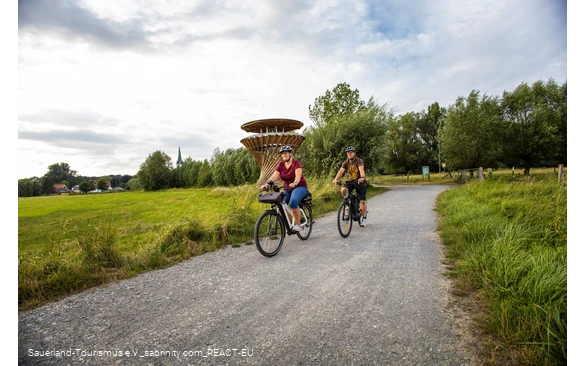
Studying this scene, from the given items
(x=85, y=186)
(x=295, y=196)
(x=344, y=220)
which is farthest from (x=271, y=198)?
(x=85, y=186)

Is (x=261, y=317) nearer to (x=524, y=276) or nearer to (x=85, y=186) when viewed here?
(x=85, y=186)

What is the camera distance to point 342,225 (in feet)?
22.9

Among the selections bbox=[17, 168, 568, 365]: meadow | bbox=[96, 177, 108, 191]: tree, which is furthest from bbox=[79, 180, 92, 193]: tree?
bbox=[17, 168, 568, 365]: meadow

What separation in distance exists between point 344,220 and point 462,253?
106 inches

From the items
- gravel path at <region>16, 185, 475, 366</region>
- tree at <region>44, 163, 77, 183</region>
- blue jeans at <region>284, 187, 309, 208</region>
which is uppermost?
tree at <region>44, 163, 77, 183</region>

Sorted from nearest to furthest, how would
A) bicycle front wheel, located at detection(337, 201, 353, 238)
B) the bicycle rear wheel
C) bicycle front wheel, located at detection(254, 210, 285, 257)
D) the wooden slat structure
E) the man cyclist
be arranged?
bicycle front wheel, located at detection(254, 210, 285, 257) < the bicycle rear wheel < bicycle front wheel, located at detection(337, 201, 353, 238) < the man cyclist < the wooden slat structure

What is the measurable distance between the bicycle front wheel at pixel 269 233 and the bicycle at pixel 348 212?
1.54 meters

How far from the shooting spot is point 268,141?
78.8 feet

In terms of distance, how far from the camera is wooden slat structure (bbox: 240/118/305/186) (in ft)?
76.3

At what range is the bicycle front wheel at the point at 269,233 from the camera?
540cm

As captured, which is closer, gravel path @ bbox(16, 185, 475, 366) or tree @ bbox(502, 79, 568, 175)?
gravel path @ bbox(16, 185, 475, 366)

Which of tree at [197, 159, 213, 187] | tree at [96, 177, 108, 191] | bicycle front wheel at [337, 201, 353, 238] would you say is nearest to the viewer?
tree at [96, 177, 108, 191]

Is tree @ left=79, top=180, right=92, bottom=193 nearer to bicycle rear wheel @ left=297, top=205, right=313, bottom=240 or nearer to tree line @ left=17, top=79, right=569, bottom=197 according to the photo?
bicycle rear wheel @ left=297, top=205, right=313, bottom=240

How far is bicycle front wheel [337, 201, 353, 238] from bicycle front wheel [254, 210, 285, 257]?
1.65 metres
